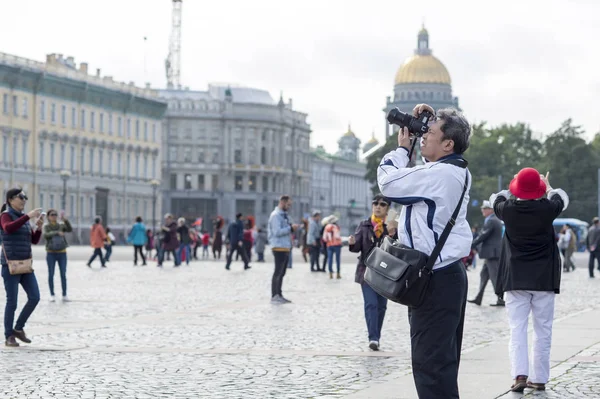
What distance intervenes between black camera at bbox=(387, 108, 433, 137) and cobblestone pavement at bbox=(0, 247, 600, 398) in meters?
3.60

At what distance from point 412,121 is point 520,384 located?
3.95 m

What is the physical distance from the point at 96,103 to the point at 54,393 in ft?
327

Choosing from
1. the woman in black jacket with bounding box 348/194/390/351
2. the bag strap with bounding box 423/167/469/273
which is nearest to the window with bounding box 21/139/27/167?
the woman in black jacket with bounding box 348/194/390/351

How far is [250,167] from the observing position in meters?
168

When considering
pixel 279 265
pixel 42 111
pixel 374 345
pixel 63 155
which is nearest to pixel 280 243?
pixel 279 265

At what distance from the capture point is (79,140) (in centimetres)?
10731

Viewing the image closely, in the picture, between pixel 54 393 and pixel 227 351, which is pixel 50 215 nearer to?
pixel 227 351

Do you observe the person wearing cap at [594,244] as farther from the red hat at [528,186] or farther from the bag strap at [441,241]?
the bag strap at [441,241]

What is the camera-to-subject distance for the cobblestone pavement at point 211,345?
11.3 m

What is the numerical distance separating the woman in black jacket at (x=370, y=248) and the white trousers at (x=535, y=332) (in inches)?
119

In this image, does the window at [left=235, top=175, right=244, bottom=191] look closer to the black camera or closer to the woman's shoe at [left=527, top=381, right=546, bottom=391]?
the woman's shoe at [left=527, top=381, right=546, bottom=391]

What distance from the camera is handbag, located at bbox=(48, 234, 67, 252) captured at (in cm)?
2270

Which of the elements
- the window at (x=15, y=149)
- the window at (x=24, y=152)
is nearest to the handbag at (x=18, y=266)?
the window at (x=15, y=149)

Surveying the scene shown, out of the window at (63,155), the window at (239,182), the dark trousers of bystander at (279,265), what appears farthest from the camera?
the window at (239,182)
